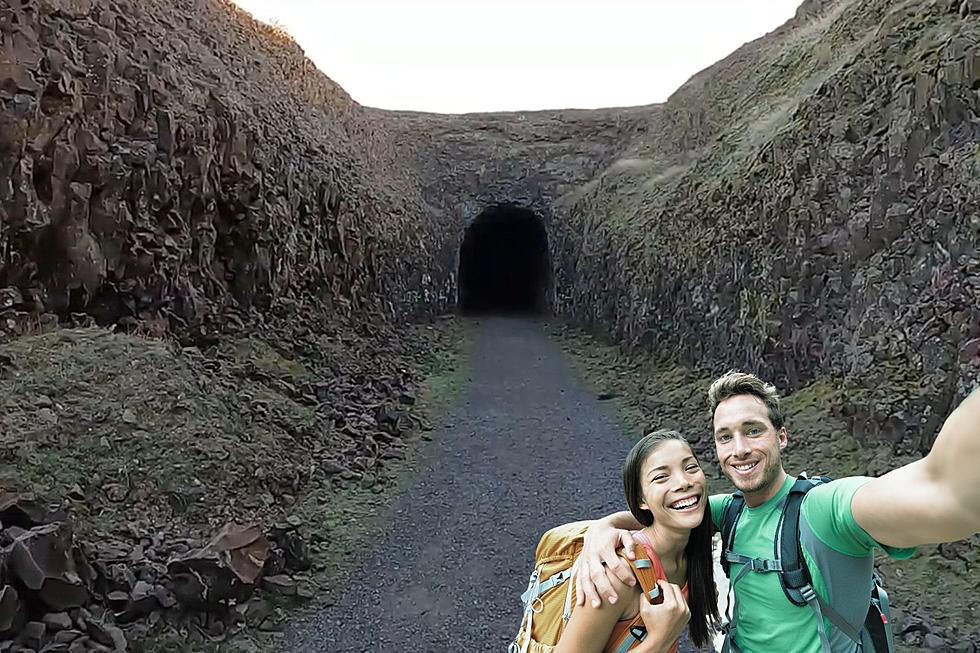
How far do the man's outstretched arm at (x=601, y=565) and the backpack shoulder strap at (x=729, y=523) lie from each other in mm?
511

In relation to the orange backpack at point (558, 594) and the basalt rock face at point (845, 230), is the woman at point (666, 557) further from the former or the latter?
the basalt rock face at point (845, 230)

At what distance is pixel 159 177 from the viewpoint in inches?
459

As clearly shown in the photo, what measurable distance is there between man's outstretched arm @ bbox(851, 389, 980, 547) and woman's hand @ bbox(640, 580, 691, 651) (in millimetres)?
612

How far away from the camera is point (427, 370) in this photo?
1692cm

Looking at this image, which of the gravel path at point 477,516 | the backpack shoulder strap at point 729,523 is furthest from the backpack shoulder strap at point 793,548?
the gravel path at point 477,516

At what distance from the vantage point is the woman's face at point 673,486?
240cm

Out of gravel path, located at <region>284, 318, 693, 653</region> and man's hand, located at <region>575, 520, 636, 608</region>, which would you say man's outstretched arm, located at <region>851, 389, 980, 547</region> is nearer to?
man's hand, located at <region>575, 520, 636, 608</region>

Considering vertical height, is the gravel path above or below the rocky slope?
below

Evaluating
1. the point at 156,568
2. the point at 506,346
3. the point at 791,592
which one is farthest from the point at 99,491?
the point at 506,346

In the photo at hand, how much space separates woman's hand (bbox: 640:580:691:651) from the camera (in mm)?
2129

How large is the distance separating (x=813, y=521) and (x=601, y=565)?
2.40 ft

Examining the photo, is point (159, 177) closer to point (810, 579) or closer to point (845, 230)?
point (845, 230)

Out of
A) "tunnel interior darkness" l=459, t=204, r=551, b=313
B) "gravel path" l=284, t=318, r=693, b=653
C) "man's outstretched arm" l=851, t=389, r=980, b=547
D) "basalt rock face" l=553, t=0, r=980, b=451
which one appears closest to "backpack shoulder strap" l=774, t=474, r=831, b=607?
"man's outstretched arm" l=851, t=389, r=980, b=547

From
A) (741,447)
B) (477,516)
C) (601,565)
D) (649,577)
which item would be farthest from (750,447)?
(477,516)
